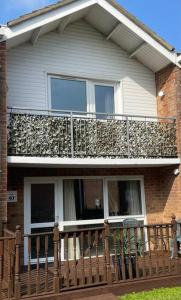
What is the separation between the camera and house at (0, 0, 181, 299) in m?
8.23

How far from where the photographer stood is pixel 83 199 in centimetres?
941

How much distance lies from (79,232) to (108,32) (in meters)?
6.24

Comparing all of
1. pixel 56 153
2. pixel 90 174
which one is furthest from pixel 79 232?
pixel 90 174

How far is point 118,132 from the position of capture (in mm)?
9117

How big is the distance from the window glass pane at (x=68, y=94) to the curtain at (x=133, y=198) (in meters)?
2.63

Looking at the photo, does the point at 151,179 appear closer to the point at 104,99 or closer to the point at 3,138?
the point at 104,99

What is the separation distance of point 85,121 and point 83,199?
2.16 meters

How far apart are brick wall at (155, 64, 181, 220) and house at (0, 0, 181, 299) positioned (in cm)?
3

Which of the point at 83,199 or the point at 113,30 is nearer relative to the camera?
the point at 83,199

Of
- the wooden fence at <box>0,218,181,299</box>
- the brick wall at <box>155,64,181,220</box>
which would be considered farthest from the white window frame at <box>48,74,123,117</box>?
the wooden fence at <box>0,218,181,299</box>

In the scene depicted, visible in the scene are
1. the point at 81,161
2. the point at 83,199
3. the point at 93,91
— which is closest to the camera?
the point at 81,161

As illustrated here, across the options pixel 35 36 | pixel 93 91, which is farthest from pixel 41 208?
pixel 35 36

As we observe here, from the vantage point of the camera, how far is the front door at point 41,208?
869 cm

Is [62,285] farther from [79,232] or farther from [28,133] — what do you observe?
[28,133]
